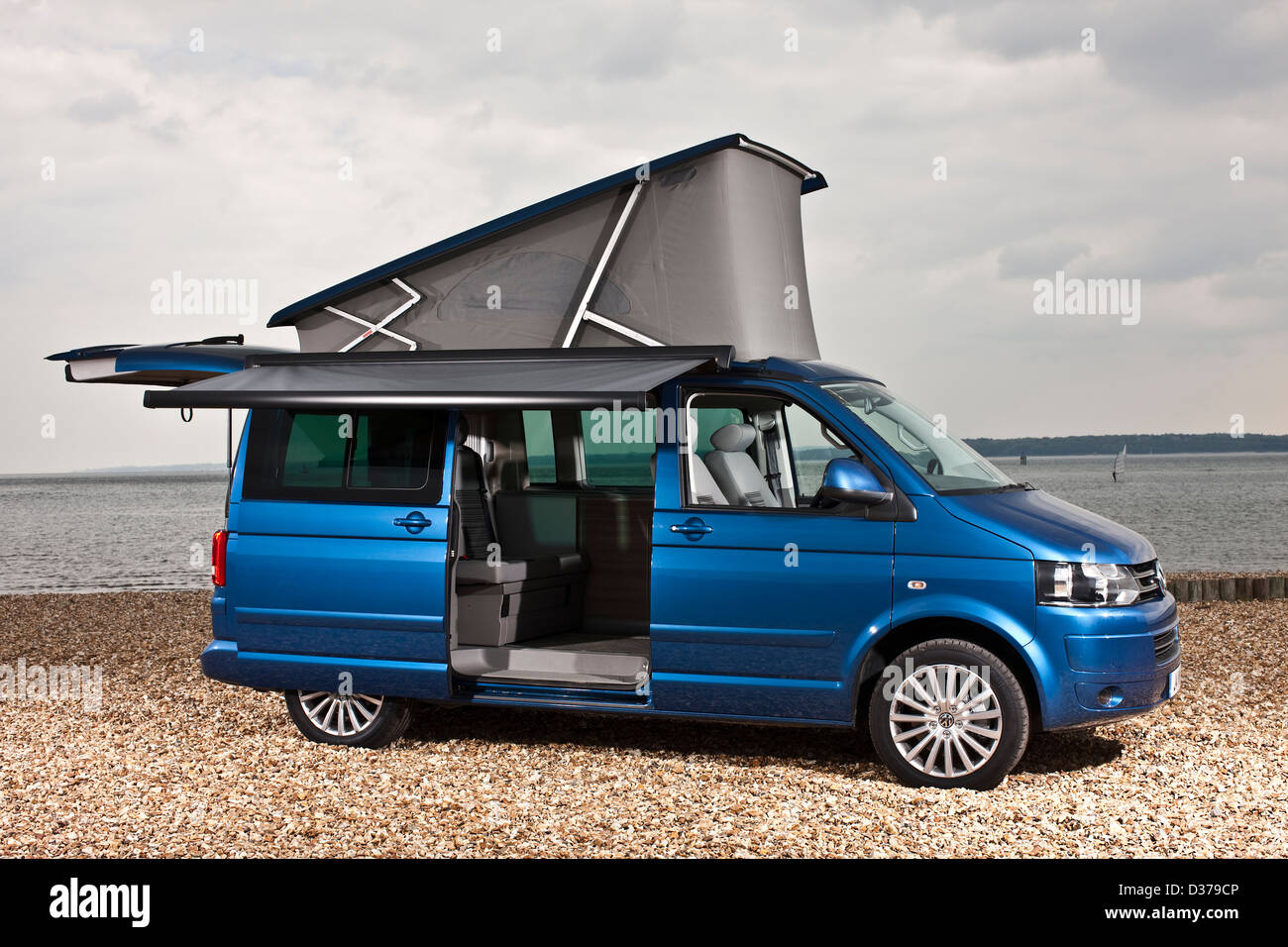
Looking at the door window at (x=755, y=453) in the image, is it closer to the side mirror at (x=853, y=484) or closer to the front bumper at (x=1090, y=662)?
the side mirror at (x=853, y=484)

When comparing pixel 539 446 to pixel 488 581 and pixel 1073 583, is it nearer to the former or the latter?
pixel 488 581

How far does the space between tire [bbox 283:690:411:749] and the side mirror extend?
9.38 ft

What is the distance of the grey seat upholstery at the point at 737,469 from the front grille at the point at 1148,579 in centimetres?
180

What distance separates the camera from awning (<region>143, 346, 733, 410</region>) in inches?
235

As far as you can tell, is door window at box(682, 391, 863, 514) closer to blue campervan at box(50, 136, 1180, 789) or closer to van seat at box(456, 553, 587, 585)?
blue campervan at box(50, 136, 1180, 789)

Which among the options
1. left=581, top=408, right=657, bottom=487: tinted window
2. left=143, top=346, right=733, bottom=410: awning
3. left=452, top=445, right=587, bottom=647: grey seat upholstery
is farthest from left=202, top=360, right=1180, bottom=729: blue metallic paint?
left=581, top=408, right=657, bottom=487: tinted window

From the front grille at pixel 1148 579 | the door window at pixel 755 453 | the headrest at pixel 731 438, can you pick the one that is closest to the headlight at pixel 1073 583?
the front grille at pixel 1148 579

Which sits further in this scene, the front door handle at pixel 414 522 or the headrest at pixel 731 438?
the headrest at pixel 731 438

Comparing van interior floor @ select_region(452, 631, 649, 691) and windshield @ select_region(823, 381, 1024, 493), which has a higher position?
windshield @ select_region(823, 381, 1024, 493)

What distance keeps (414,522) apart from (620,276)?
1.73 metres

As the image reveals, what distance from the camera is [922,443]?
638cm

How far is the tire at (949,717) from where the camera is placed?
5.76 meters

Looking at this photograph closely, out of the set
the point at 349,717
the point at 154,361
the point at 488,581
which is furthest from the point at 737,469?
A: the point at 154,361
